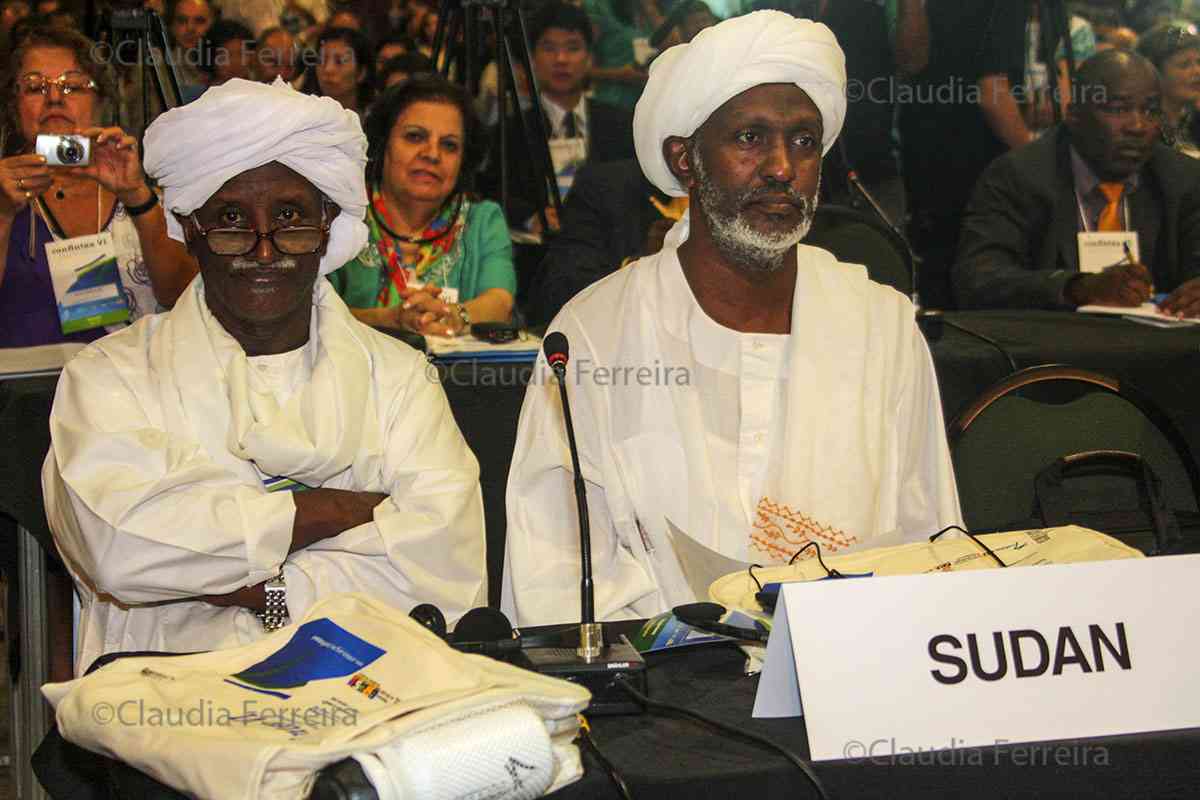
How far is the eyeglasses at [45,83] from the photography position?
156 inches

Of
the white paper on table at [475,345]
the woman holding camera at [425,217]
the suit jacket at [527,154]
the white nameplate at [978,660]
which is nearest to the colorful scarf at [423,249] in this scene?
the woman holding camera at [425,217]

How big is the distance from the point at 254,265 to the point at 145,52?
337cm

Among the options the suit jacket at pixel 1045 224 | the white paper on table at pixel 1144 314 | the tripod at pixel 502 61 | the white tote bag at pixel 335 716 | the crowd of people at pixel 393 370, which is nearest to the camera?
the white tote bag at pixel 335 716

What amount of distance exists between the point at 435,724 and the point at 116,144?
236 cm

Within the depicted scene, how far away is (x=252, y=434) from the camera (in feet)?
8.36

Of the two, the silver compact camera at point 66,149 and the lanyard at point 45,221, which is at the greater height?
the silver compact camera at point 66,149

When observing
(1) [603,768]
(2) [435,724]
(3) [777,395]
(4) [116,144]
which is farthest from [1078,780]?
(4) [116,144]

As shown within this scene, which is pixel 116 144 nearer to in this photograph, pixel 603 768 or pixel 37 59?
pixel 37 59

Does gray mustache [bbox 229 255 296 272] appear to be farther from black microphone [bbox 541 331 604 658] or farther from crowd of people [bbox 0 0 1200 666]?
black microphone [bbox 541 331 604 658]

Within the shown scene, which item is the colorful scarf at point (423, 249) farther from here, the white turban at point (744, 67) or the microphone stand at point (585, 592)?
the microphone stand at point (585, 592)

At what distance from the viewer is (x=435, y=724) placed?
140 centimetres

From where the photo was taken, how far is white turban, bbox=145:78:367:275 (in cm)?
261

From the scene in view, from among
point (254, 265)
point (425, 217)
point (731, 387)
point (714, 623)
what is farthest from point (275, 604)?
point (425, 217)

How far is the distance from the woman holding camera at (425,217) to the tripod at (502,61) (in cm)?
103
